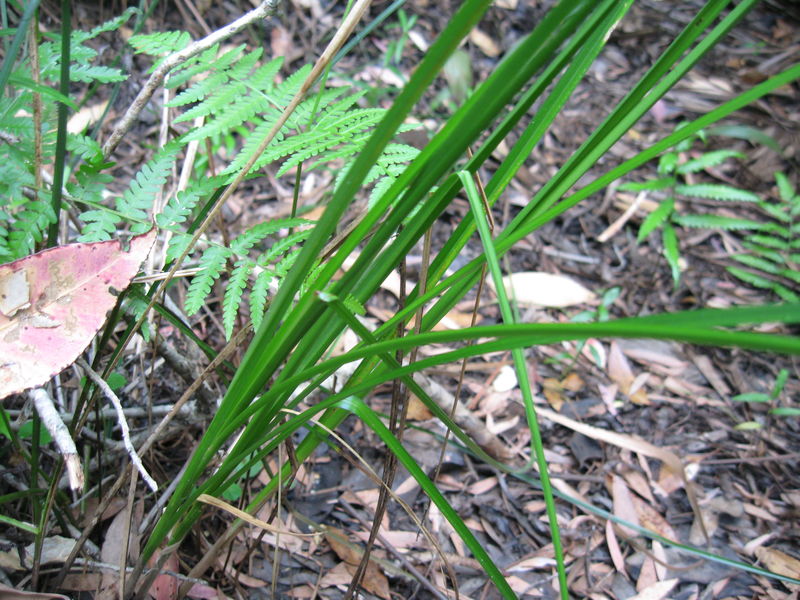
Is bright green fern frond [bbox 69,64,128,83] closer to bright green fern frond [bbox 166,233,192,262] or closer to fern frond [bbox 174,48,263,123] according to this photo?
fern frond [bbox 174,48,263,123]

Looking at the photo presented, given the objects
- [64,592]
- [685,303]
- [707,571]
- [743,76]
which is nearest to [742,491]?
[707,571]

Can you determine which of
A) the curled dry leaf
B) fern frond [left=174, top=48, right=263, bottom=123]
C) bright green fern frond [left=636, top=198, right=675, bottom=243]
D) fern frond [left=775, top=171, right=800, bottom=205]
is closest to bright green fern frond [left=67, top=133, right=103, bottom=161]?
fern frond [left=174, top=48, right=263, bottom=123]

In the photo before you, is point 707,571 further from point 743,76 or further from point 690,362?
point 743,76

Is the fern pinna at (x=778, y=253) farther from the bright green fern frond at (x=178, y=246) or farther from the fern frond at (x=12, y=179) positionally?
the fern frond at (x=12, y=179)

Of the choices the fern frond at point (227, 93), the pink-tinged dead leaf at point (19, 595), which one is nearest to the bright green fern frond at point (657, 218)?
the fern frond at point (227, 93)

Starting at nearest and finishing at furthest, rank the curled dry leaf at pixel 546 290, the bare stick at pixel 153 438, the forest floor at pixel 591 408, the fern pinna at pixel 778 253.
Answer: the bare stick at pixel 153 438 → the forest floor at pixel 591 408 → the curled dry leaf at pixel 546 290 → the fern pinna at pixel 778 253

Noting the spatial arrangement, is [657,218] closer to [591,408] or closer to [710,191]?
[710,191]
